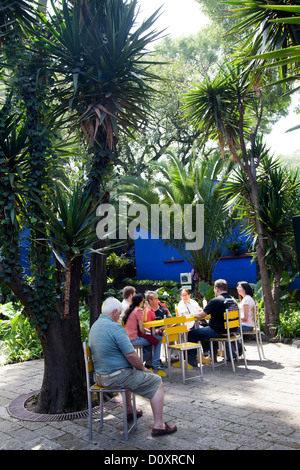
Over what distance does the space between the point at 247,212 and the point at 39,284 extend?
227 inches

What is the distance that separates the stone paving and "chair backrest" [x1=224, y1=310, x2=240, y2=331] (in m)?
0.70

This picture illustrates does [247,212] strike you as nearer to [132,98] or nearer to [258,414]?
[132,98]

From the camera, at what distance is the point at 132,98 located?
19.7 ft

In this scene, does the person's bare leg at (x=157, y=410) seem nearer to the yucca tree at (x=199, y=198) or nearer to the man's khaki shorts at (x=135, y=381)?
the man's khaki shorts at (x=135, y=381)

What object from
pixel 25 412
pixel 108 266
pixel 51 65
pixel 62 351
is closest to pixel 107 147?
pixel 51 65

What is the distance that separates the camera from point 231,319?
693 cm

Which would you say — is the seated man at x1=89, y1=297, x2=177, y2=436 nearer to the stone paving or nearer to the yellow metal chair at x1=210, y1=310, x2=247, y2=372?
the stone paving

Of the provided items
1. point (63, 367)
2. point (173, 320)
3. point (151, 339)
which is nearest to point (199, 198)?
point (173, 320)

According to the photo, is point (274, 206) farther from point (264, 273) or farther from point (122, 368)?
point (122, 368)

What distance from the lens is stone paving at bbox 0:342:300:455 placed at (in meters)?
3.92

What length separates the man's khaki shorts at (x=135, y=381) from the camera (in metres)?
4.09

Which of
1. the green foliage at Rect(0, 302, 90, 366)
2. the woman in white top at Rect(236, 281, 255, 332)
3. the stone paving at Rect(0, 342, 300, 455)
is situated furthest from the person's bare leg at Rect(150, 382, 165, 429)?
the green foliage at Rect(0, 302, 90, 366)

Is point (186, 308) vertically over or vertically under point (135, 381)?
over

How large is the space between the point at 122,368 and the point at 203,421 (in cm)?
114
